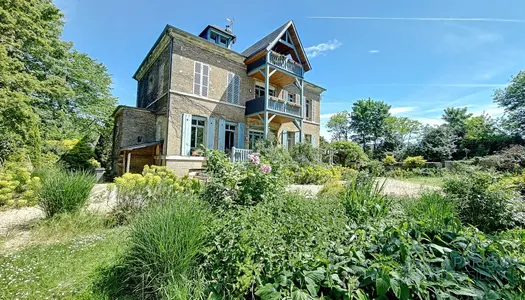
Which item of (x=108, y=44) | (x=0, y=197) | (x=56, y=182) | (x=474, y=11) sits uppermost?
(x=108, y=44)

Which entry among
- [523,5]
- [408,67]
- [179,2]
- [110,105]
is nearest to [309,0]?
[179,2]

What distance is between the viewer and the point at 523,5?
434cm

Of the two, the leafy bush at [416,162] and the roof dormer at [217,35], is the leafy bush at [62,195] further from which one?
the leafy bush at [416,162]

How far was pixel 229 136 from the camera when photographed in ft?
39.7

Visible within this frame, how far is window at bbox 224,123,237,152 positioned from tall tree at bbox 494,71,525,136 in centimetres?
2553

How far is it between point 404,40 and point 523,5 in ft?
15.4

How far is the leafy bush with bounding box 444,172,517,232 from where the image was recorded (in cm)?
345

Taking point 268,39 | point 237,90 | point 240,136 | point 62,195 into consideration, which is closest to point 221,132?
point 240,136

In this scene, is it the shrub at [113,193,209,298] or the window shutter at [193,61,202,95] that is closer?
the shrub at [113,193,209,298]

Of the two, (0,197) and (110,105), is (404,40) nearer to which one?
(0,197)

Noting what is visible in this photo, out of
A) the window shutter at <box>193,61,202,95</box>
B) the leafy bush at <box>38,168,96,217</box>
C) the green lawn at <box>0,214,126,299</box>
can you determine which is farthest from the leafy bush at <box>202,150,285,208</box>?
the window shutter at <box>193,61,202,95</box>

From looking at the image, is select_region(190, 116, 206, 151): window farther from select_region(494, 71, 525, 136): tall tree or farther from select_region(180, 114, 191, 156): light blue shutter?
select_region(494, 71, 525, 136): tall tree

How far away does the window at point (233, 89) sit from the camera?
12.0m

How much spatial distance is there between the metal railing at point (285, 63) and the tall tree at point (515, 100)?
70.7 ft
